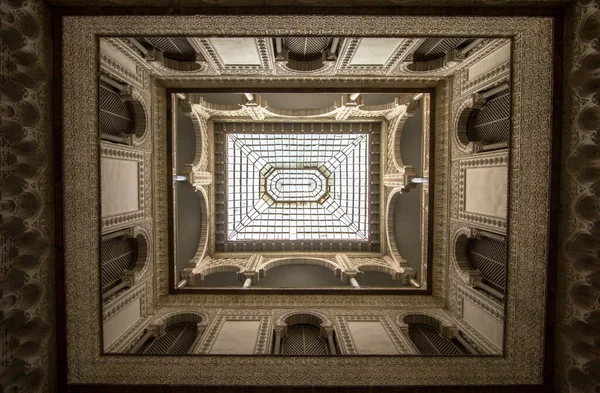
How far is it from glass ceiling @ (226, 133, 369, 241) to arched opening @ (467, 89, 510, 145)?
583cm

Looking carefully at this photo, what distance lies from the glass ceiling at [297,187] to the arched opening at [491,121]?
5.83 metres

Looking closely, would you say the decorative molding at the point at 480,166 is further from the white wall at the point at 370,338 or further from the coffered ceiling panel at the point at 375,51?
the white wall at the point at 370,338

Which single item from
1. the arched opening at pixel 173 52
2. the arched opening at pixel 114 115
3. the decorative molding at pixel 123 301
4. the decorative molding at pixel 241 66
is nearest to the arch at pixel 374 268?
the decorative molding at pixel 123 301

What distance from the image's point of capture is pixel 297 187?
61.7 feet

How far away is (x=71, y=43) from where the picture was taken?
7379mm

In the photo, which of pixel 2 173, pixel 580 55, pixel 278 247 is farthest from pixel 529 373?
pixel 2 173

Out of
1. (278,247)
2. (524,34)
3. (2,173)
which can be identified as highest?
(524,34)

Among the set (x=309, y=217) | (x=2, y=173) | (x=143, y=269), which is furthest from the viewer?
(x=309, y=217)

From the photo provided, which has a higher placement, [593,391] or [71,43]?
[71,43]

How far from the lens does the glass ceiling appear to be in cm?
1716

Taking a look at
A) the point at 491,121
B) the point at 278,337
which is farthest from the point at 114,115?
the point at 491,121

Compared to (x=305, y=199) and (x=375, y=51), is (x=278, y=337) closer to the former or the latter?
(x=375, y=51)

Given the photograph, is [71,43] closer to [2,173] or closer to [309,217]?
[2,173]

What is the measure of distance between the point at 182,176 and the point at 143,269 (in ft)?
11.7
